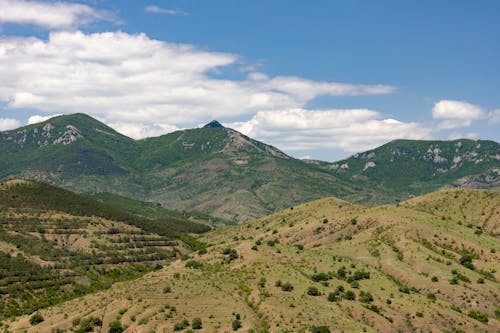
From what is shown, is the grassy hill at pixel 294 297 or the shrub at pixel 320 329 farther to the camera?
the grassy hill at pixel 294 297

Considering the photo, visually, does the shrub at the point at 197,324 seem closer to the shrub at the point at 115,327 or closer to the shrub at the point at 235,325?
the shrub at the point at 235,325

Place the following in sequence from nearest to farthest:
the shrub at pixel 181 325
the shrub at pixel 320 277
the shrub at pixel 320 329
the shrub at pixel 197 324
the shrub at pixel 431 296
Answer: the shrub at pixel 320 329 < the shrub at pixel 181 325 < the shrub at pixel 197 324 < the shrub at pixel 431 296 < the shrub at pixel 320 277

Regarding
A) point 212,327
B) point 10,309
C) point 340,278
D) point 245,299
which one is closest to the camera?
point 212,327

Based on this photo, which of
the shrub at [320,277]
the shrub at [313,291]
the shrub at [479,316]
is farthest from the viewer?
the shrub at [320,277]

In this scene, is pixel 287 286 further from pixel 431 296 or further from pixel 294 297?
pixel 431 296

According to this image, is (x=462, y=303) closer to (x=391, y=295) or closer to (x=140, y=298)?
(x=391, y=295)

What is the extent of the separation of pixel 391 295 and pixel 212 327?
63463 millimetres

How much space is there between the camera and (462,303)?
169750mm

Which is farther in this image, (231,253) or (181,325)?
(231,253)

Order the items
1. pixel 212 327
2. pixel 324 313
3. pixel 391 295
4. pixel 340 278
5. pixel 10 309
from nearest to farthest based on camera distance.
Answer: pixel 212 327
pixel 324 313
pixel 391 295
pixel 340 278
pixel 10 309

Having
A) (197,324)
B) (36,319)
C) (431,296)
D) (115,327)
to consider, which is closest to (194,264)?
(36,319)

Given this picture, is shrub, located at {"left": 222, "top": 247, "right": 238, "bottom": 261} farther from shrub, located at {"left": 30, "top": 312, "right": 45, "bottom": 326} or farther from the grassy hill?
shrub, located at {"left": 30, "top": 312, "right": 45, "bottom": 326}

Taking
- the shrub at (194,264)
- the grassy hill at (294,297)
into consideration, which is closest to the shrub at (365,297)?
the grassy hill at (294,297)

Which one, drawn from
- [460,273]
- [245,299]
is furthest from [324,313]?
[460,273]
